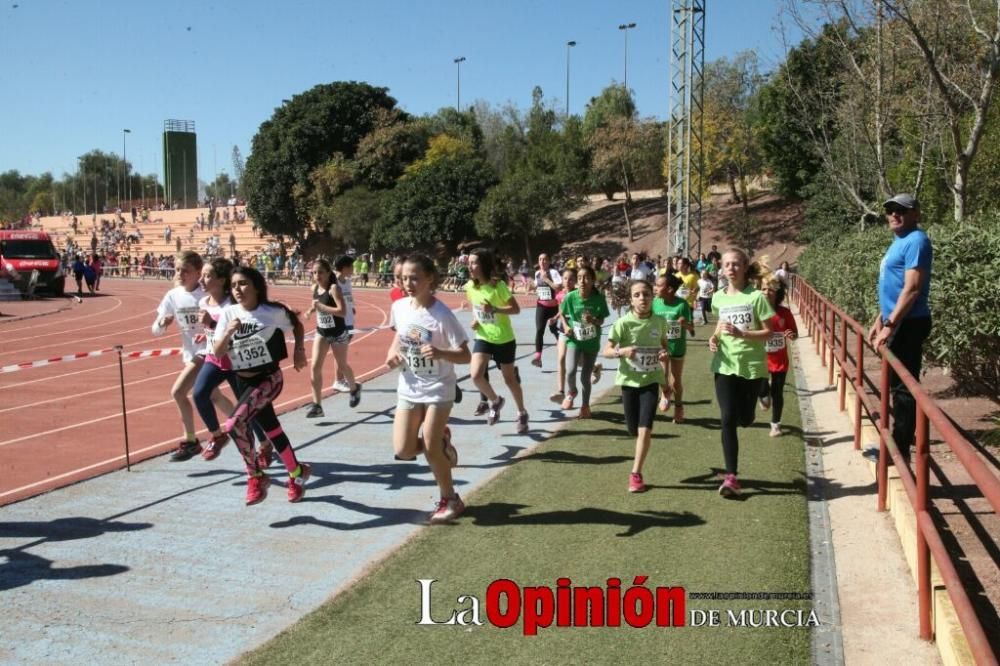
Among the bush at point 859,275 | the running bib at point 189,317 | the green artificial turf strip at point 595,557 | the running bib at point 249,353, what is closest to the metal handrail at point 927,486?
the green artificial turf strip at point 595,557

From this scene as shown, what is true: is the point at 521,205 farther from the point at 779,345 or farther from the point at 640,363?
the point at 640,363

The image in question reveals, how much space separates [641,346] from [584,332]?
2.52m

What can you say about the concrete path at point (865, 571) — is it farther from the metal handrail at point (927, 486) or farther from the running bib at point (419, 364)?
the running bib at point (419, 364)

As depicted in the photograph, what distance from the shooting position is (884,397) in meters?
6.10

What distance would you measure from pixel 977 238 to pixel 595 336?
150 inches

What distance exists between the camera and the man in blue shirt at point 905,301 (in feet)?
20.1

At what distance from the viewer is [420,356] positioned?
5914 mm

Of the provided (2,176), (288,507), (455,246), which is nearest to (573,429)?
(288,507)

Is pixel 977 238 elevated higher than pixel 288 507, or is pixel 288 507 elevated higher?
pixel 977 238

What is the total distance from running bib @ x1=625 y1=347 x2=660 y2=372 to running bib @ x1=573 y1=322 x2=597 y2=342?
8.15ft

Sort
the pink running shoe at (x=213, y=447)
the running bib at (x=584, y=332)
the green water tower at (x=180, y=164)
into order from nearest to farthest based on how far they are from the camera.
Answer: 1. the pink running shoe at (x=213, y=447)
2. the running bib at (x=584, y=332)
3. the green water tower at (x=180, y=164)

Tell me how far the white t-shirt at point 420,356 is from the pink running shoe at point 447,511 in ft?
2.43

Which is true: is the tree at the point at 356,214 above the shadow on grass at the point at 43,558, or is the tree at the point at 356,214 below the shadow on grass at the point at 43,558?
above

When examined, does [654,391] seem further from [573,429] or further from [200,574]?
[200,574]
